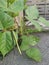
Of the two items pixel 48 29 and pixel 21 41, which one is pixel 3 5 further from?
pixel 48 29

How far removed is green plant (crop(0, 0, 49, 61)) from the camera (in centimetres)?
111

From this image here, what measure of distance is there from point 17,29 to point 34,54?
199mm

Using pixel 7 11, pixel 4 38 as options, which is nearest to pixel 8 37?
pixel 4 38

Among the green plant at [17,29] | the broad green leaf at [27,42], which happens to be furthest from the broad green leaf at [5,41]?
the broad green leaf at [27,42]

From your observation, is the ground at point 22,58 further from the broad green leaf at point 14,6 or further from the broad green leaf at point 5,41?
the broad green leaf at point 14,6

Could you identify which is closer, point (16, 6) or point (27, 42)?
point (16, 6)

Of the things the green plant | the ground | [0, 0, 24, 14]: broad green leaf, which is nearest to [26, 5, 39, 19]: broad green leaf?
the green plant

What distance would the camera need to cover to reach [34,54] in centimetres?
119

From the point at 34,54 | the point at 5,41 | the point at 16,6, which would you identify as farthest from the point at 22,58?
the point at 16,6

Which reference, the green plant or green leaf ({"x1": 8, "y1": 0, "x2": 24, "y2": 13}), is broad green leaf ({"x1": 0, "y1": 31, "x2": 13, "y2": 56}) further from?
green leaf ({"x1": 8, "y1": 0, "x2": 24, "y2": 13})

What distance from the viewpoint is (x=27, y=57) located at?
1.26 metres

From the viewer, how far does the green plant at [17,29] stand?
111 centimetres

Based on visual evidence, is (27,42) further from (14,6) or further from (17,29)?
(14,6)

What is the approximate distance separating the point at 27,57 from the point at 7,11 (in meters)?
0.32
